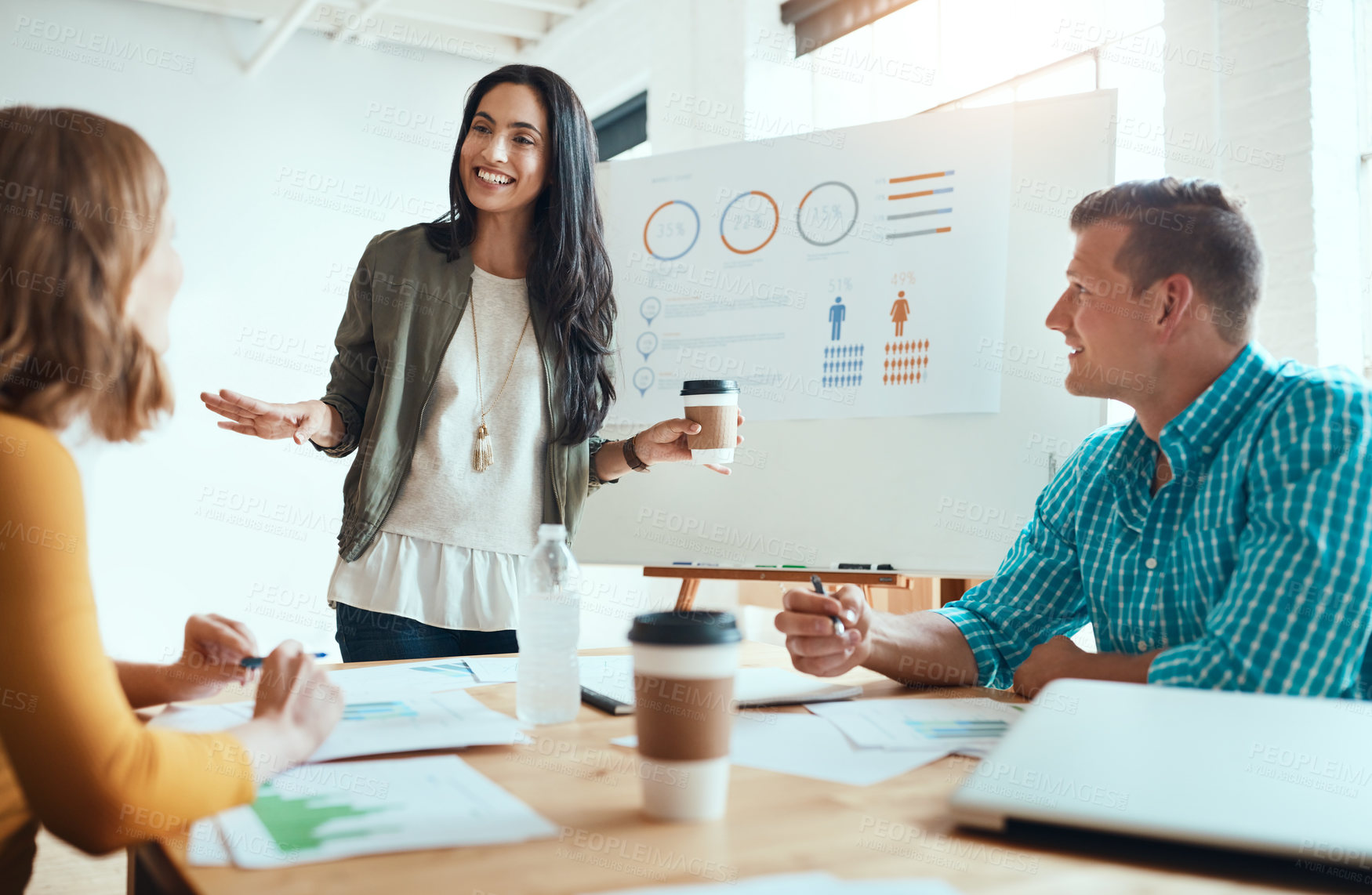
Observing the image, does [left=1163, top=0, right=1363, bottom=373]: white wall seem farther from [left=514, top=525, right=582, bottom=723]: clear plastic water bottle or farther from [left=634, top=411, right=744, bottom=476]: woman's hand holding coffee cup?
[left=514, top=525, right=582, bottom=723]: clear plastic water bottle

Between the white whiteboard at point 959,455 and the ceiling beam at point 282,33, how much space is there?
10.2ft

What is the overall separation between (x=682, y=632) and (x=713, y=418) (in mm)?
1041

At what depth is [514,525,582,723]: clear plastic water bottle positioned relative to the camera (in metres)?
1.05

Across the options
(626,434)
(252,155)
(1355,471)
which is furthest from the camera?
(252,155)

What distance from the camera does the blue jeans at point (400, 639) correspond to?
1632mm

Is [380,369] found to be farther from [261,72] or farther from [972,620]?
[261,72]

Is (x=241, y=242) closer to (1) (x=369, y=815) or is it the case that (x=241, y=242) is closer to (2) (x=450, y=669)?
(2) (x=450, y=669)

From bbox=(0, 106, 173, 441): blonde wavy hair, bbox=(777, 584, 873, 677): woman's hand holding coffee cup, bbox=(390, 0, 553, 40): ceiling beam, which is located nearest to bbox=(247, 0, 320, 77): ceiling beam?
bbox=(390, 0, 553, 40): ceiling beam

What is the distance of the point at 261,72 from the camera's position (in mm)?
5141

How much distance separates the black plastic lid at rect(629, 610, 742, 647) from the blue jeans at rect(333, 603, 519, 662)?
3.23ft

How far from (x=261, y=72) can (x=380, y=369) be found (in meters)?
4.22

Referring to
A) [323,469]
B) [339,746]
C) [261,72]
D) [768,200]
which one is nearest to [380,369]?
[339,746]

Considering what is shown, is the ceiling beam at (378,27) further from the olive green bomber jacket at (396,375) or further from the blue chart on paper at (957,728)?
the blue chart on paper at (957,728)

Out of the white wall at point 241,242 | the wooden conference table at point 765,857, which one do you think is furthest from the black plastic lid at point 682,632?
the white wall at point 241,242
